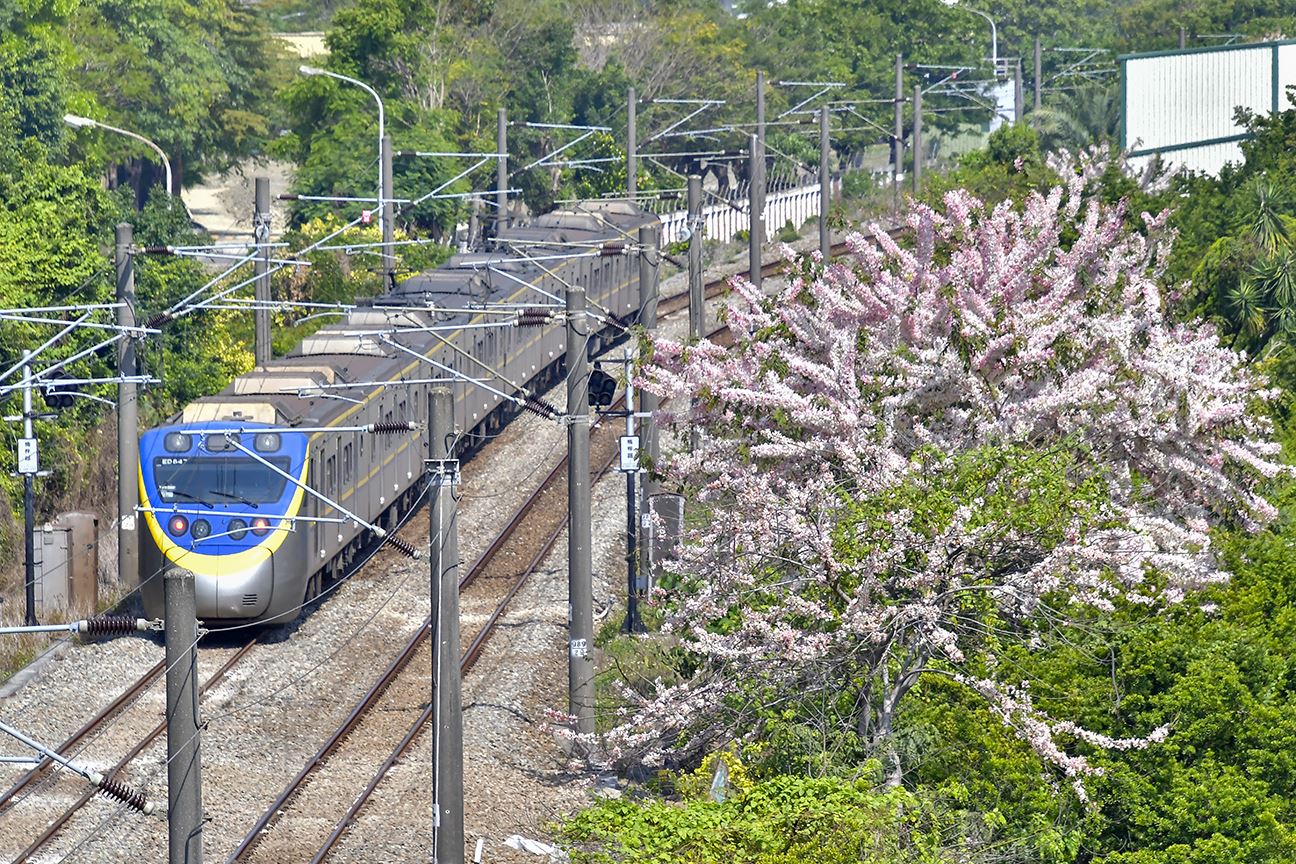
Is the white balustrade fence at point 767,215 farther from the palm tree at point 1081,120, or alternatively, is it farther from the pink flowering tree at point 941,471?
the pink flowering tree at point 941,471

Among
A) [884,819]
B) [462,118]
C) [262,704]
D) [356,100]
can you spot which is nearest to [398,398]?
[262,704]

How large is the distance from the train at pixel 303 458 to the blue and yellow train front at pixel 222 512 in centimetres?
2

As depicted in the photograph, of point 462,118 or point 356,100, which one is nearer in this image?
point 356,100

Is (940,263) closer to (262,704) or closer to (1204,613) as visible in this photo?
(1204,613)

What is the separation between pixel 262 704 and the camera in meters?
24.4

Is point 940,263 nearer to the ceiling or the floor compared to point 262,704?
nearer to the ceiling

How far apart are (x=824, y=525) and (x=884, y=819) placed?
3736mm

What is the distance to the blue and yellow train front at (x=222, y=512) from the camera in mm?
25375

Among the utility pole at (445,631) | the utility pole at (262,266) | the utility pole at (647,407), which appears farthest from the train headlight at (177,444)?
the utility pole at (445,631)

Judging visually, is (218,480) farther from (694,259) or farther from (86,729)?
(694,259)

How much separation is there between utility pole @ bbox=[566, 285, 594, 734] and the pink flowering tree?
87cm

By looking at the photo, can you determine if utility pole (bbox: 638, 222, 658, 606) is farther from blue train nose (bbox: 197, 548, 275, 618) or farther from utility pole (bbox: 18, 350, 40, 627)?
utility pole (bbox: 18, 350, 40, 627)

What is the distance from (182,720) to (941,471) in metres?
7.73

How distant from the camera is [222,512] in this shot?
83.0 feet
